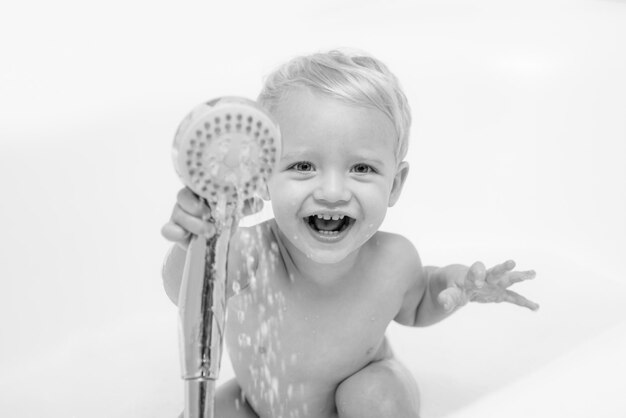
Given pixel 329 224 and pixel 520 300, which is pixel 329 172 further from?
Result: pixel 520 300

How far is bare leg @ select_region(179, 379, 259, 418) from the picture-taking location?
1039 mm

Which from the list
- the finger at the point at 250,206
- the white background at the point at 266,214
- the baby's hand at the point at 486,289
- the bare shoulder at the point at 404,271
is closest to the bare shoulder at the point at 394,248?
the bare shoulder at the point at 404,271

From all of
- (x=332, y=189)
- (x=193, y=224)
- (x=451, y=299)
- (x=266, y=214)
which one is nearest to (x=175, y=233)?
(x=193, y=224)

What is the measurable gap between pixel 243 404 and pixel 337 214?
305mm

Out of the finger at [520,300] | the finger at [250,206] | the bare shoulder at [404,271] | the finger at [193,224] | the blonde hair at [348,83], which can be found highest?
the blonde hair at [348,83]

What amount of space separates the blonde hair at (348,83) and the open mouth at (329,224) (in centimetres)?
10

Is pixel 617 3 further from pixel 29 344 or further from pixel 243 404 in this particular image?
pixel 29 344

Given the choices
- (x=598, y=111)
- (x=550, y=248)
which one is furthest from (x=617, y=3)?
(x=550, y=248)

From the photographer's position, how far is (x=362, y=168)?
0.89 m

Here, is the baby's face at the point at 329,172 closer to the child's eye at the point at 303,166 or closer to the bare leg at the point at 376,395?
the child's eye at the point at 303,166

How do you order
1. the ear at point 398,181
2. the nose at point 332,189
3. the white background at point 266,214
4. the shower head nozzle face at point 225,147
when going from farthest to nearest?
the white background at point 266,214 → the ear at point 398,181 → the nose at point 332,189 → the shower head nozzle face at point 225,147

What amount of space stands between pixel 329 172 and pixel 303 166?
0.10 ft

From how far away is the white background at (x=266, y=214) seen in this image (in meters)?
1.32

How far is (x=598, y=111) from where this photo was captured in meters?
1.53
